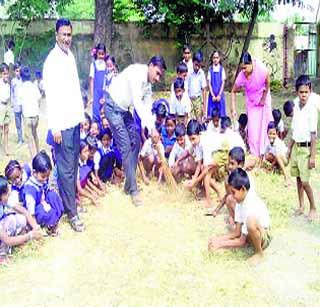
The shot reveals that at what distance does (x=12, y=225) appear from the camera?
471cm

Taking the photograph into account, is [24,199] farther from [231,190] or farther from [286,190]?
[286,190]

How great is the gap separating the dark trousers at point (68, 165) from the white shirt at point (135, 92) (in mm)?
689

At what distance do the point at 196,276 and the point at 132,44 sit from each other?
468 inches

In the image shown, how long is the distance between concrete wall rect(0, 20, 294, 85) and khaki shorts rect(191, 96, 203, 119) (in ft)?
21.7

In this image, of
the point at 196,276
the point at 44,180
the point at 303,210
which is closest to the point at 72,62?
the point at 44,180

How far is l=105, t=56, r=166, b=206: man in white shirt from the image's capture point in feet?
18.7

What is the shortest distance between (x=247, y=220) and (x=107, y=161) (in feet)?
8.00

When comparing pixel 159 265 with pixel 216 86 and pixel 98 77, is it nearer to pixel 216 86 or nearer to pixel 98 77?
pixel 98 77

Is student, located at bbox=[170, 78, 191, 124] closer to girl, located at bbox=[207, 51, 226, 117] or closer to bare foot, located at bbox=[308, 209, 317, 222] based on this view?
girl, located at bbox=[207, 51, 226, 117]

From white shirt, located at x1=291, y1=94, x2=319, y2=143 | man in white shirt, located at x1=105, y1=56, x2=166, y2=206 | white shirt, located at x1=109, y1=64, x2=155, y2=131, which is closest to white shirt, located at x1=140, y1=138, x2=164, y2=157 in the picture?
man in white shirt, located at x1=105, y1=56, x2=166, y2=206

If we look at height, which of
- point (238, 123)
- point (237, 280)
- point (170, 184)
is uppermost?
point (238, 123)

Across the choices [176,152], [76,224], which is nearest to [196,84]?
[176,152]

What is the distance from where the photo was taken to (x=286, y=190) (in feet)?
21.1

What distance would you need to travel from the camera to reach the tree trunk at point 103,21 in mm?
12891
